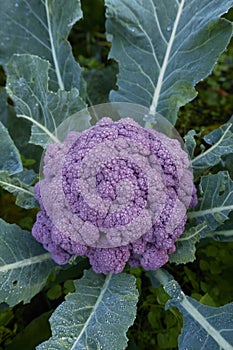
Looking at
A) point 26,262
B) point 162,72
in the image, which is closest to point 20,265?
point 26,262

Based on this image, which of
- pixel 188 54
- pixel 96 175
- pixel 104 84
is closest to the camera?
pixel 96 175

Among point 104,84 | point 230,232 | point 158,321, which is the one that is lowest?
point 158,321

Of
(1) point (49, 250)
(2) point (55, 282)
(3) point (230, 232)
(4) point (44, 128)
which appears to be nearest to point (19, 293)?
(1) point (49, 250)

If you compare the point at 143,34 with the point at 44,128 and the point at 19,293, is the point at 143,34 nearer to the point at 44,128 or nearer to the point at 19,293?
the point at 44,128

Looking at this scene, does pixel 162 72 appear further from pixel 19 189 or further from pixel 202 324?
pixel 202 324

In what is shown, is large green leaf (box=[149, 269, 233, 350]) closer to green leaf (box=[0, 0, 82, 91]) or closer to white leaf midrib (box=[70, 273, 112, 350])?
white leaf midrib (box=[70, 273, 112, 350])

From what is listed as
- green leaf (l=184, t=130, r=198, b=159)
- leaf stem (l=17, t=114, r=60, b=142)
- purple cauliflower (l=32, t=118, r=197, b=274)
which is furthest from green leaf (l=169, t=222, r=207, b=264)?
leaf stem (l=17, t=114, r=60, b=142)
